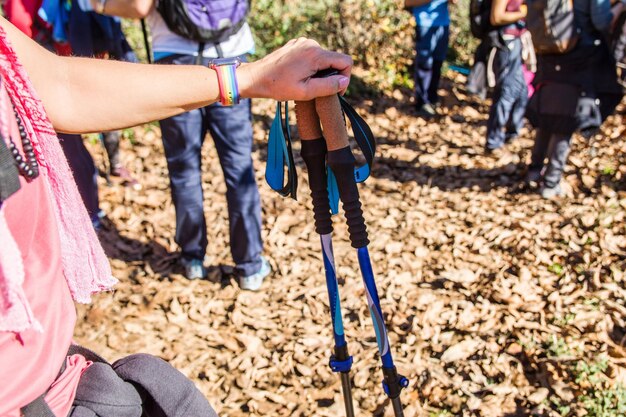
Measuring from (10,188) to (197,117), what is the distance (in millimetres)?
2506

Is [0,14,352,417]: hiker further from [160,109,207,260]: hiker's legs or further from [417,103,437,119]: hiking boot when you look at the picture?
[417,103,437,119]: hiking boot

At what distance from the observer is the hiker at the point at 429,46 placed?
23.1ft

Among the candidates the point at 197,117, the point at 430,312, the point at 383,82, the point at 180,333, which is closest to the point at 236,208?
the point at 197,117

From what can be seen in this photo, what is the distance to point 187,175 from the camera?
3811mm

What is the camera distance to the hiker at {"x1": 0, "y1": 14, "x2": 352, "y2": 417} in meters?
1.18

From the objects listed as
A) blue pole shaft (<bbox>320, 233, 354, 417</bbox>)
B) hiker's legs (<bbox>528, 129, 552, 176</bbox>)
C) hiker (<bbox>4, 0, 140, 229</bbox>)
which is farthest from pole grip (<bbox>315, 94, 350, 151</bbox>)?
hiker's legs (<bbox>528, 129, 552, 176</bbox>)

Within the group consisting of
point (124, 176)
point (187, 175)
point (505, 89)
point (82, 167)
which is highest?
point (505, 89)

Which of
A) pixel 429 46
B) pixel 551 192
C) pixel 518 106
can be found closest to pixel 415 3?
pixel 429 46

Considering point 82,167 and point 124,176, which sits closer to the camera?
point 82,167

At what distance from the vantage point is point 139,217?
5039 millimetres

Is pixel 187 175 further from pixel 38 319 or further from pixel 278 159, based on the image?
pixel 38 319

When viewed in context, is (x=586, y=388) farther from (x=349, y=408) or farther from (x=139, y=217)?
(x=139, y=217)

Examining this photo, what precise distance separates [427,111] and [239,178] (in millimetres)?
4359

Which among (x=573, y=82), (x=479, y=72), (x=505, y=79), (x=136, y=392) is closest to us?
(x=136, y=392)
